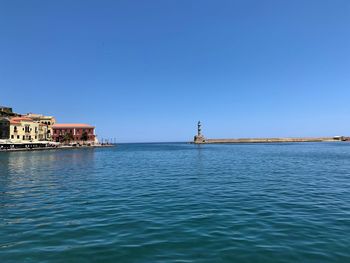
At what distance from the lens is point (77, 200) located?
55.3ft

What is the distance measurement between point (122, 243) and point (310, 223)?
26.3 ft

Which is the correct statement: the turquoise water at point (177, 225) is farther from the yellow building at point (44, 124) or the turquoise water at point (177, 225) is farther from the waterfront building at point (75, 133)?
the waterfront building at point (75, 133)

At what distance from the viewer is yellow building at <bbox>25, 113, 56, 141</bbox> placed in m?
134

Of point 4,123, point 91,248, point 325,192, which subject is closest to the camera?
point 91,248

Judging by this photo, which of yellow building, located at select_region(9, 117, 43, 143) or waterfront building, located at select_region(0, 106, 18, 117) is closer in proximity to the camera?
yellow building, located at select_region(9, 117, 43, 143)

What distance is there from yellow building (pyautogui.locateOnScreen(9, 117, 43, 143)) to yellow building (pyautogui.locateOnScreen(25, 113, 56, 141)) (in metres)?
6.71

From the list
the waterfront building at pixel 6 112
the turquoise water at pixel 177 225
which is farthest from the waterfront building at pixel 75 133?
the turquoise water at pixel 177 225

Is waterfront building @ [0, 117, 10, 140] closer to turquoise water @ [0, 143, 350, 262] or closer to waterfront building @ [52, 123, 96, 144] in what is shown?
waterfront building @ [52, 123, 96, 144]

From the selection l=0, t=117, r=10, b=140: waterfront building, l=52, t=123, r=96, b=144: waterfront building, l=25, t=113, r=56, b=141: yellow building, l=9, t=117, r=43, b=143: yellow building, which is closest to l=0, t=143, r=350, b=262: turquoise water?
l=0, t=117, r=10, b=140: waterfront building

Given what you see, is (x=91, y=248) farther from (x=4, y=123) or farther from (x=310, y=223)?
(x=4, y=123)

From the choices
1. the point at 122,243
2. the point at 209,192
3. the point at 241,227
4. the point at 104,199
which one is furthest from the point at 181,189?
the point at 122,243

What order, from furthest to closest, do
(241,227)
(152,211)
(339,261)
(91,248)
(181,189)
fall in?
(181,189)
(152,211)
(241,227)
(91,248)
(339,261)

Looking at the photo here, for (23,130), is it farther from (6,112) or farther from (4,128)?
(6,112)

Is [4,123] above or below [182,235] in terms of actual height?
above
